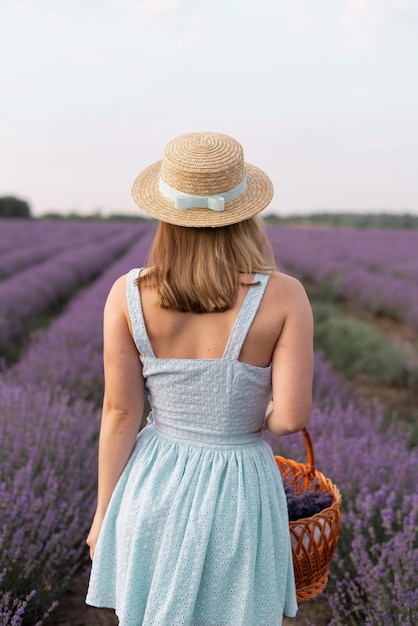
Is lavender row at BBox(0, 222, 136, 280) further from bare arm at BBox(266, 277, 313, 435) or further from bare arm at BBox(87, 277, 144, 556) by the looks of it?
bare arm at BBox(266, 277, 313, 435)

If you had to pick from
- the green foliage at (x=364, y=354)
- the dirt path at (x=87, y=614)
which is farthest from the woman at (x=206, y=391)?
the green foliage at (x=364, y=354)

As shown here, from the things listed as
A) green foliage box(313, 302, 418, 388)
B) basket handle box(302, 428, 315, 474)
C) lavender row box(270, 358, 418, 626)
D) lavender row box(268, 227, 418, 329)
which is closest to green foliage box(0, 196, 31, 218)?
lavender row box(268, 227, 418, 329)

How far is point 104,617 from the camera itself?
2455mm

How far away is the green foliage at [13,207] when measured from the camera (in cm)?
4753

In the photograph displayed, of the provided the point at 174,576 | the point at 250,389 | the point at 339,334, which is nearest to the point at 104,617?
the point at 174,576

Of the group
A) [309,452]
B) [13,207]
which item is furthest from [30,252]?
[13,207]

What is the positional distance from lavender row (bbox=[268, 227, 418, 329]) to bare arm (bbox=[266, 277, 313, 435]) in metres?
7.15

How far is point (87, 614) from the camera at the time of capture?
2.46 meters

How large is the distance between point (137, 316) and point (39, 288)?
7.36 metres

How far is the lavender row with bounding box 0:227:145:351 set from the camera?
6.65 metres

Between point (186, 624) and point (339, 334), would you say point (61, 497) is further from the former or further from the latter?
point (339, 334)

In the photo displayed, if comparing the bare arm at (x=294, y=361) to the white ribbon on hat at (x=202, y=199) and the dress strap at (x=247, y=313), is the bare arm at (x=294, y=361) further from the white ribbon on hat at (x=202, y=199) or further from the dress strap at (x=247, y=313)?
the white ribbon on hat at (x=202, y=199)

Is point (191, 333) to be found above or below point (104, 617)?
above

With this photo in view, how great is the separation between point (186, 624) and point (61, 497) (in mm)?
1237
